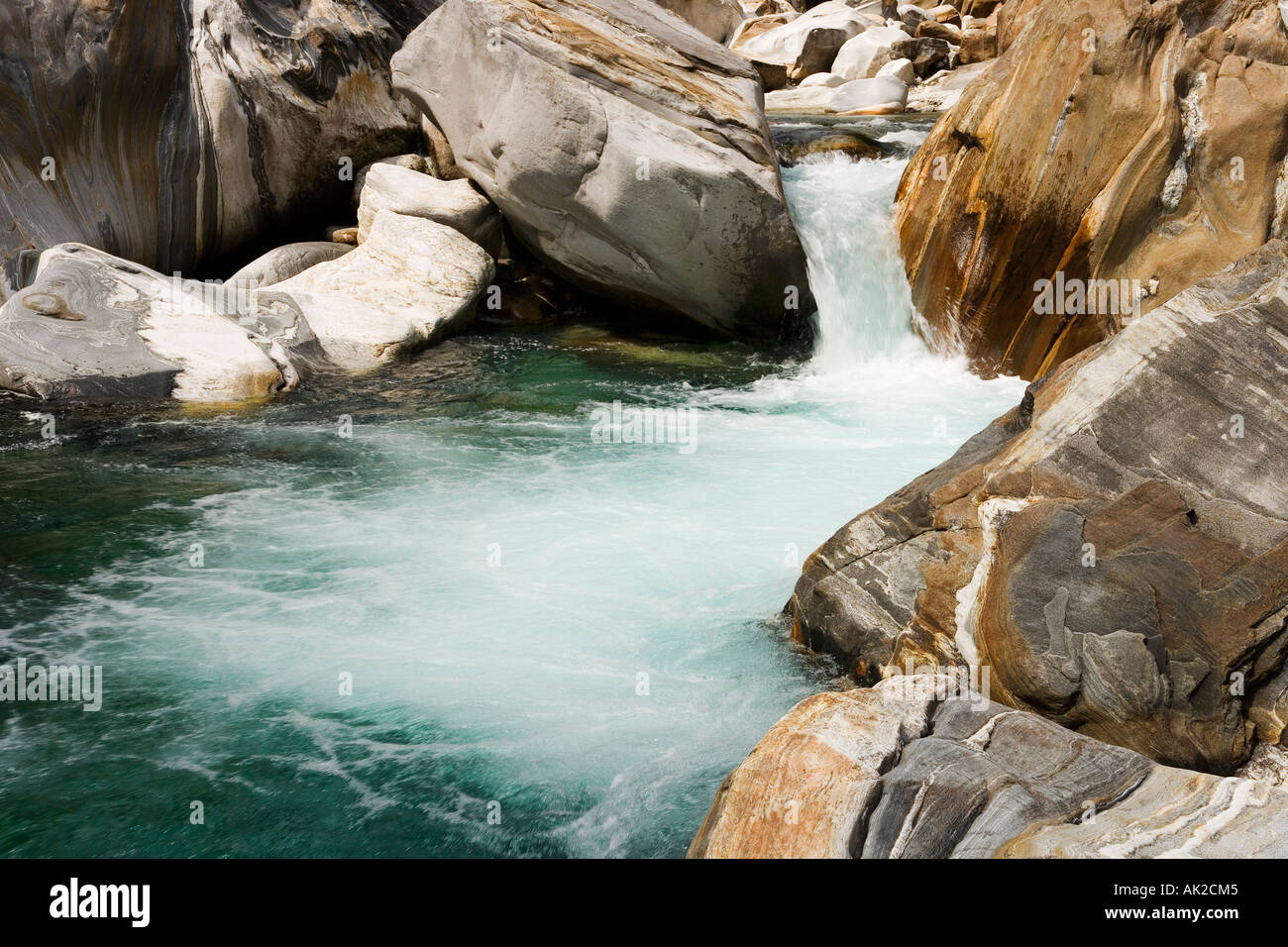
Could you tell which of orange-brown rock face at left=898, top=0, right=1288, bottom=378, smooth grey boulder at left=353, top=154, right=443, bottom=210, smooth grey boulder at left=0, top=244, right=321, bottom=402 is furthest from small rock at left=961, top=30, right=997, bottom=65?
smooth grey boulder at left=0, top=244, right=321, bottom=402

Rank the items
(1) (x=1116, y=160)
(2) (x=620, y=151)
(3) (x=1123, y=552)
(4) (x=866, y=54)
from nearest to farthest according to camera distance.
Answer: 1. (3) (x=1123, y=552)
2. (1) (x=1116, y=160)
3. (2) (x=620, y=151)
4. (4) (x=866, y=54)

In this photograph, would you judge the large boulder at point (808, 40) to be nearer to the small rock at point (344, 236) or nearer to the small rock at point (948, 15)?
the small rock at point (948, 15)

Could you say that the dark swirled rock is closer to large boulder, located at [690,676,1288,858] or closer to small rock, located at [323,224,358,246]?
small rock, located at [323,224,358,246]

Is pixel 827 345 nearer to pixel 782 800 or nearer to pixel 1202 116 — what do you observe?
pixel 1202 116

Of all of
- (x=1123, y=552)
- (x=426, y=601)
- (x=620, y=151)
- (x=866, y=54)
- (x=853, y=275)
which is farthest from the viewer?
(x=866, y=54)

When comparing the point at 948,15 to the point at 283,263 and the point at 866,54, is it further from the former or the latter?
the point at 283,263

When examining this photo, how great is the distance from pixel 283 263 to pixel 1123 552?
935cm

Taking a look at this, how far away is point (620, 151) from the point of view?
31.3ft

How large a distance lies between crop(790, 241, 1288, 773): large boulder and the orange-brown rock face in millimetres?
4234

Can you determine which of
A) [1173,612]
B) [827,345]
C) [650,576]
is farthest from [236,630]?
[827,345]

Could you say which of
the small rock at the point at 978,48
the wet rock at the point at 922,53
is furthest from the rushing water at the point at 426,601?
the small rock at the point at 978,48

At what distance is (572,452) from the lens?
8016mm

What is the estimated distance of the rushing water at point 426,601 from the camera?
13.1ft

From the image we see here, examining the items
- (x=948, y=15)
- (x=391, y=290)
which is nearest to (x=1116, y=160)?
(x=391, y=290)
